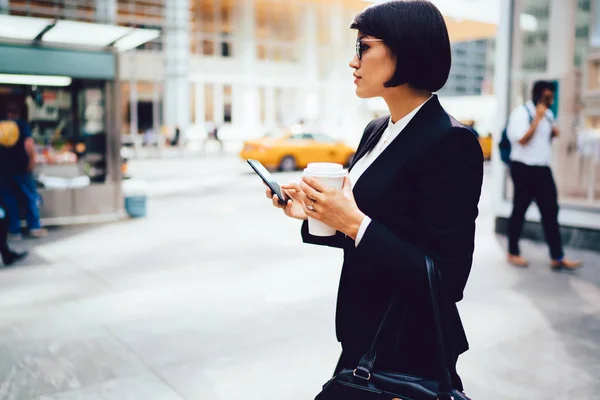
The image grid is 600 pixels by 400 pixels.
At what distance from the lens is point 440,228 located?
1520 millimetres

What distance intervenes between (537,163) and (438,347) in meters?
5.65

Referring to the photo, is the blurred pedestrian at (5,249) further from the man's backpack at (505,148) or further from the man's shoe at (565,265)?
the man's shoe at (565,265)

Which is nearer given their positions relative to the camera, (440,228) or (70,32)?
(440,228)

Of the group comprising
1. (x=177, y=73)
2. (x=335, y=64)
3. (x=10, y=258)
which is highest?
(x=335, y=64)

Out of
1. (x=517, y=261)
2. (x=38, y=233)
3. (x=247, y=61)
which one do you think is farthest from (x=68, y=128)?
(x=247, y=61)

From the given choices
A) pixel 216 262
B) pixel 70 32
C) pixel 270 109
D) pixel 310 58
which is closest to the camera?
pixel 216 262

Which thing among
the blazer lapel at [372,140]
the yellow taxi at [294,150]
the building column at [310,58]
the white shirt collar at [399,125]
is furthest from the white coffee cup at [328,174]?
the building column at [310,58]

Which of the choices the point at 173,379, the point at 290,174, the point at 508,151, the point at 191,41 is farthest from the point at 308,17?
the point at 173,379

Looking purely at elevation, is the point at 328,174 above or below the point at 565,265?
above

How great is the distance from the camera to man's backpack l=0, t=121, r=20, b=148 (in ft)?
27.0

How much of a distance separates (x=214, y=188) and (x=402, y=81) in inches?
547

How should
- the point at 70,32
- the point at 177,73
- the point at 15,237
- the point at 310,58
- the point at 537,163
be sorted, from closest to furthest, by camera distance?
the point at 537,163
the point at 15,237
the point at 70,32
the point at 177,73
the point at 310,58

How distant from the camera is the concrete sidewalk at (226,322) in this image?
383cm

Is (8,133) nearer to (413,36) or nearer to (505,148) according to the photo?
(505,148)
